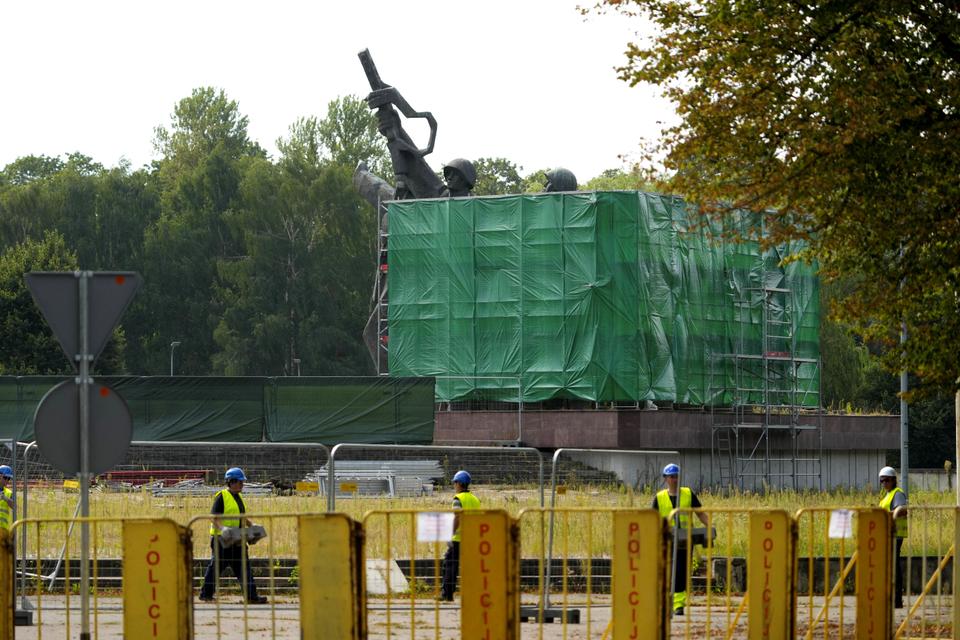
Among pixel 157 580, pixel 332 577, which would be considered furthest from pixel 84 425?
pixel 332 577

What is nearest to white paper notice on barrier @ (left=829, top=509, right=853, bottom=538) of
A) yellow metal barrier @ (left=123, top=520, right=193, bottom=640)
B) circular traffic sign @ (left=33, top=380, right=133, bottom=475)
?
yellow metal barrier @ (left=123, top=520, right=193, bottom=640)

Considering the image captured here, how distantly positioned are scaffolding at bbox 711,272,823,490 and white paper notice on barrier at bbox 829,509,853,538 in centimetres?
3423

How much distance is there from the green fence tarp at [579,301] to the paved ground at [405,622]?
1138 inches

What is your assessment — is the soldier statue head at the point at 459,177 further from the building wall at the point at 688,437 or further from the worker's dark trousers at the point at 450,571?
the worker's dark trousers at the point at 450,571

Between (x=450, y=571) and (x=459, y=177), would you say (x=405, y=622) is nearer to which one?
(x=450, y=571)

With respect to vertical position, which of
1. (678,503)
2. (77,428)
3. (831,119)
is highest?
(831,119)

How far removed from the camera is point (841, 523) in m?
13.0

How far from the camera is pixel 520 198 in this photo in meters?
49.3

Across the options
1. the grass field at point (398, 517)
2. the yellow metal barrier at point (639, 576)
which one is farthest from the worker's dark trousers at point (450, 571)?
the yellow metal barrier at point (639, 576)

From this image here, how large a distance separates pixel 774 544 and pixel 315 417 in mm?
29359

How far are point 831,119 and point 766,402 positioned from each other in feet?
111

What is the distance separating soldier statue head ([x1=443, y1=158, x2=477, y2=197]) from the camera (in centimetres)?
5244

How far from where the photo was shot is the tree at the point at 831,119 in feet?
52.9

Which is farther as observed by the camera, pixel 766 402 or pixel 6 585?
pixel 766 402
